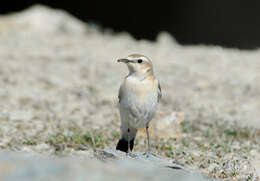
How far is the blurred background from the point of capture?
18641 mm

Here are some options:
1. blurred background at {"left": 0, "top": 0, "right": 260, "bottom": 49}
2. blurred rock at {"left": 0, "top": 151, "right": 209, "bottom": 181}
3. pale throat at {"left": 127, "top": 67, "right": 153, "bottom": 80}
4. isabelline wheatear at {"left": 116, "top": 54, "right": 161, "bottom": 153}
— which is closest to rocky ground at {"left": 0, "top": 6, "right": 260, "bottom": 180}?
blurred rock at {"left": 0, "top": 151, "right": 209, "bottom": 181}

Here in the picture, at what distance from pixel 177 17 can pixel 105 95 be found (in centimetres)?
993

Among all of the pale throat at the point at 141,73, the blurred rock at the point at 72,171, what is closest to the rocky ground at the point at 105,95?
the blurred rock at the point at 72,171

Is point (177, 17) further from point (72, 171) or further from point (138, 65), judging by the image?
point (72, 171)

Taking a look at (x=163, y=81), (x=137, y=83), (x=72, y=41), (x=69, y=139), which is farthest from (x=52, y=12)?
(x=137, y=83)

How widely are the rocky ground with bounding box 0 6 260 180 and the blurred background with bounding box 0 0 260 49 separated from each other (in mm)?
2676

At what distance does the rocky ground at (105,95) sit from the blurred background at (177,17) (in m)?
2.68

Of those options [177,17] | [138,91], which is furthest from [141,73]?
[177,17]

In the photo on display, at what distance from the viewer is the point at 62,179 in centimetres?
309

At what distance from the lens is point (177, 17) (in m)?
19.3

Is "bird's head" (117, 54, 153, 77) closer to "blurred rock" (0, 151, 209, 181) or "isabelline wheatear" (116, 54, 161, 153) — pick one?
"isabelline wheatear" (116, 54, 161, 153)

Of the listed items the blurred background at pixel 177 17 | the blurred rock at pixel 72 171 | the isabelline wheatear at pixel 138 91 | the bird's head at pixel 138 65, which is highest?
the blurred background at pixel 177 17

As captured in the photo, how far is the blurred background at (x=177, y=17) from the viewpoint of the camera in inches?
734

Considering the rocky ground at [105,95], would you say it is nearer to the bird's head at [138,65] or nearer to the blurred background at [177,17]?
the bird's head at [138,65]
